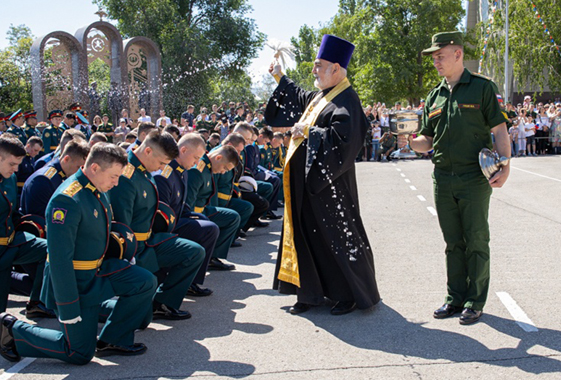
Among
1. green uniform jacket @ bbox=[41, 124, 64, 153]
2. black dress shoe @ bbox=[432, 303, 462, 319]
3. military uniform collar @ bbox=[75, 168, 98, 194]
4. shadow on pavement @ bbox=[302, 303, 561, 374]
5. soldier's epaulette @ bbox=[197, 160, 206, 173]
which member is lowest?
shadow on pavement @ bbox=[302, 303, 561, 374]

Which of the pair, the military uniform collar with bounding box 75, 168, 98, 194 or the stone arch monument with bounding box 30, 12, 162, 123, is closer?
the military uniform collar with bounding box 75, 168, 98, 194

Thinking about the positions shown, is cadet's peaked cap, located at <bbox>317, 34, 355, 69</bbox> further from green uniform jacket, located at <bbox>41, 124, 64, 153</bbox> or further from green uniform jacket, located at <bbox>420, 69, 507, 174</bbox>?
green uniform jacket, located at <bbox>41, 124, 64, 153</bbox>

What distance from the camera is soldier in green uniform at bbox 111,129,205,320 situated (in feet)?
17.2

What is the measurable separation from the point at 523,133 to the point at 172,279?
2425 cm

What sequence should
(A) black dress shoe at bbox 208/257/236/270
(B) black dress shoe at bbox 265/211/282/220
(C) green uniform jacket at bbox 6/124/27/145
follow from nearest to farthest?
(A) black dress shoe at bbox 208/257/236/270 → (B) black dress shoe at bbox 265/211/282/220 → (C) green uniform jacket at bbox 6/124/27/145

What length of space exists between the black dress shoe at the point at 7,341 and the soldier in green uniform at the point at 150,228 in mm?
1117

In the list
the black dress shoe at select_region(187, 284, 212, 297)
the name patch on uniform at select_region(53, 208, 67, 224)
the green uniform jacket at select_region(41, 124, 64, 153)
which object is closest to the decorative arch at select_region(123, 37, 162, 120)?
the green uniform jacket at select_region(41, 124, 64, 153)

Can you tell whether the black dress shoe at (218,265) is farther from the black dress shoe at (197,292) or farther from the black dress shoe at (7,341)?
the black dress shoe at (7,341)

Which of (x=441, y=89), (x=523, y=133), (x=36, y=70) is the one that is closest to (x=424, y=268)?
(x=441, y=89)

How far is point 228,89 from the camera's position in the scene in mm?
54906

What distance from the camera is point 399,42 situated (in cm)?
4738

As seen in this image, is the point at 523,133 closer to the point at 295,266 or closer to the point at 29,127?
the point at 29,127

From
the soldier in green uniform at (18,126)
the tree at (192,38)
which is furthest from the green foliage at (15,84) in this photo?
the soldier in green uniform at (18,126)

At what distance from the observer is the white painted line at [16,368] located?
4.37m
